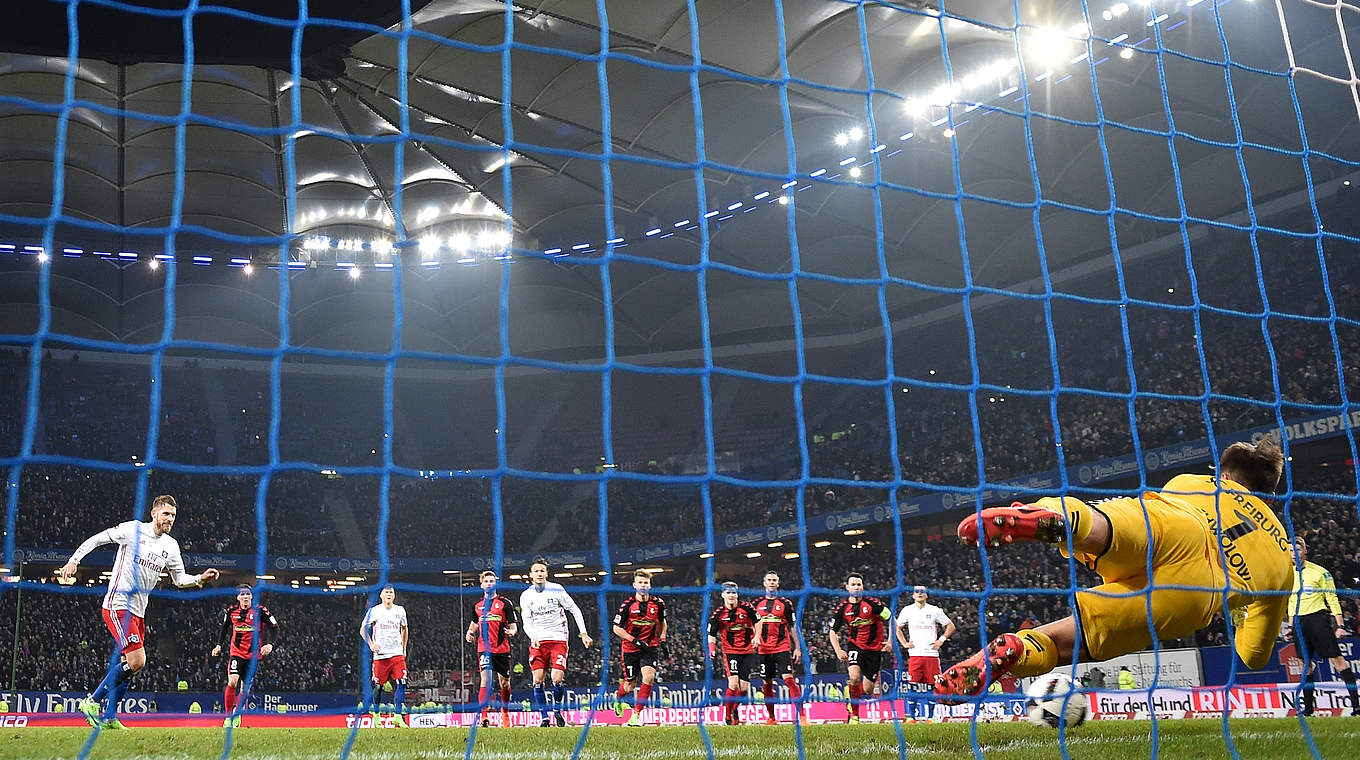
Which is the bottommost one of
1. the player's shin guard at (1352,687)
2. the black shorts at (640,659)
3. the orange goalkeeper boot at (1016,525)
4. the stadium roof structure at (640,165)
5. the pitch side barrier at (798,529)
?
the player's shin guard at (1352,687)

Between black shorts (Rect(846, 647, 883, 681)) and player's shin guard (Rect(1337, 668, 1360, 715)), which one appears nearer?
player's shin guard (Rect(1337, 668, 1360, 715))

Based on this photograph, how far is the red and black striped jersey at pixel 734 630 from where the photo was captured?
1217cm

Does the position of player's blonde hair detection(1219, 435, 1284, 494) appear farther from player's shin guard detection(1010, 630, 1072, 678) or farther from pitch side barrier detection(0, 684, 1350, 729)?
pitch side barrier detection(0, 684, 1350, 729)

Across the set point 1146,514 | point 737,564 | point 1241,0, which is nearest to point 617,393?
point 737,564

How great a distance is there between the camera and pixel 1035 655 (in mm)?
5105

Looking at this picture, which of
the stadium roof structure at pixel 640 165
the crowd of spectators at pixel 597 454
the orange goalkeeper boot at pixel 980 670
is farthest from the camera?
the crowd of spectators at pixel 597 454

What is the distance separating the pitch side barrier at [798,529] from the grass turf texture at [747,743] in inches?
427

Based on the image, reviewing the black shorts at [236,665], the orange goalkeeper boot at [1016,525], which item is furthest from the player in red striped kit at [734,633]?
the orange goalkeeper boot at [1016,525]

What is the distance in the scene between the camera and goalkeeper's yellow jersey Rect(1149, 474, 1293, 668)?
507 cm

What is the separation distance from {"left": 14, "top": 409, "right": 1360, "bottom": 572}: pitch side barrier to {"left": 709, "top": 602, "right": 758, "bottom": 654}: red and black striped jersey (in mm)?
7545

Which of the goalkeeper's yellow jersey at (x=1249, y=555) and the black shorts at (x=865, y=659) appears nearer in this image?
the goalkeeper's yellow jersey at (x=1249, y=555)

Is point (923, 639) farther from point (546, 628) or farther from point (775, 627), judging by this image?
point (546, 628)

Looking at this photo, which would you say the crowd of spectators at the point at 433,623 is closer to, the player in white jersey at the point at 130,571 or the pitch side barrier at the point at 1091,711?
the pitch side barrier at the point at 1091,711

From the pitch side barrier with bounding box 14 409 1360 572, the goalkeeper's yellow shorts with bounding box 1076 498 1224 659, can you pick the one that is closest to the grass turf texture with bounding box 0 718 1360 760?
the goalkeeper's yellow shorts with bounding box 1076 498 1224 659
